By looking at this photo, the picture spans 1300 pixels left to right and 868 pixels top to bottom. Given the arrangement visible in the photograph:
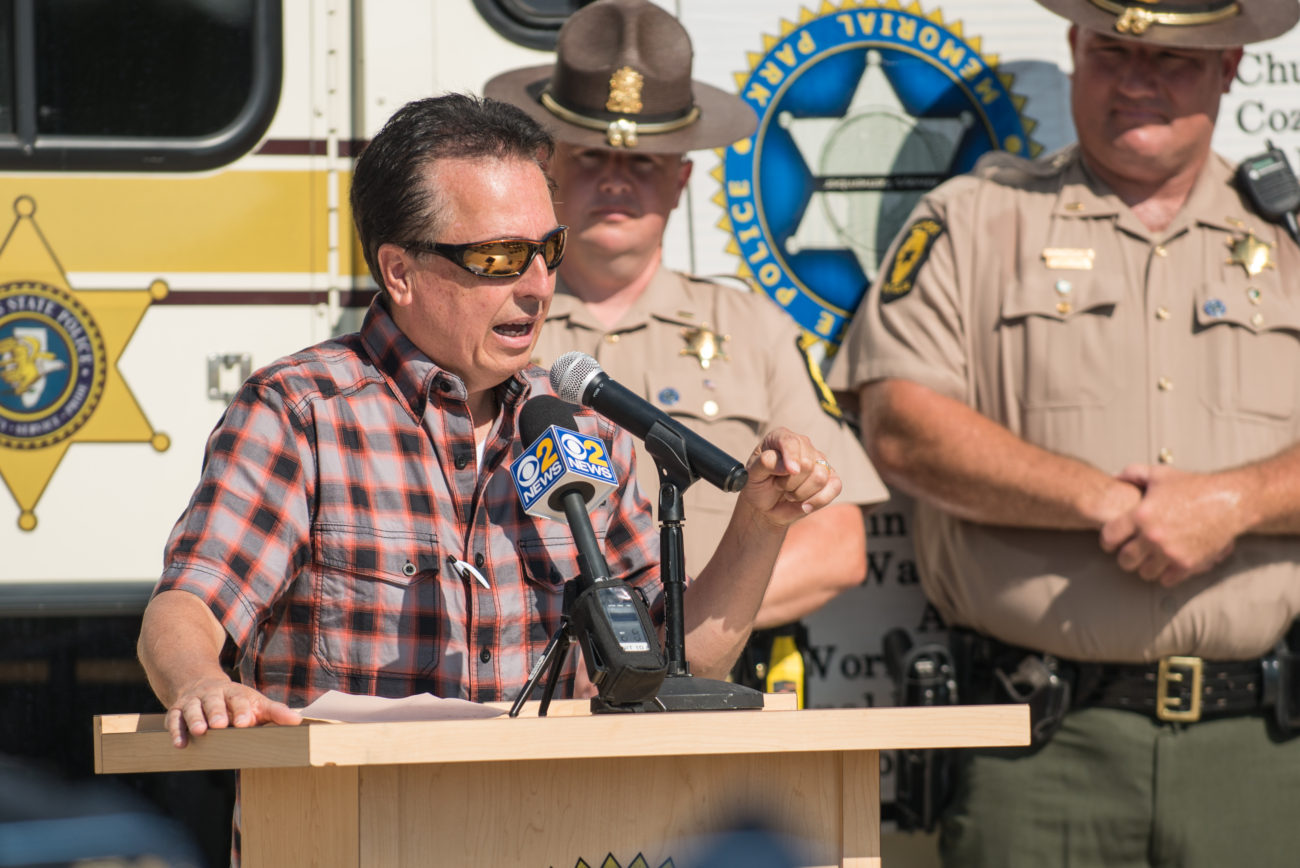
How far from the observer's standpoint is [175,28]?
125 inches

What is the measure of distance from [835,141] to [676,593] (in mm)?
1944

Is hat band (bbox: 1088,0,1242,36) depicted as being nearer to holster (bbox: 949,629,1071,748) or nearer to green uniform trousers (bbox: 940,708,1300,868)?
holster (bbox: 949,629,1071,748)

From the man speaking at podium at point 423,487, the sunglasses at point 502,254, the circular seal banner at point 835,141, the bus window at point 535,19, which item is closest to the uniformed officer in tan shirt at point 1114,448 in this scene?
the circular seal banner at point 835,141

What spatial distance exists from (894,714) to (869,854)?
7.3 inches

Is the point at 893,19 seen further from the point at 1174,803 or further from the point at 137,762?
the point at 137,762

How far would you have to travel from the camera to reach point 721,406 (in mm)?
3381

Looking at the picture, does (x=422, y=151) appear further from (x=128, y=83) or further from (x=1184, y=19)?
(x=1184, y=19)

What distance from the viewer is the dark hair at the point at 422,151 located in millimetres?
2125

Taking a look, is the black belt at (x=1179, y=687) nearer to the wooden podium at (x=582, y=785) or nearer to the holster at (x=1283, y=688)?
the holster at (x=1283, y=688)

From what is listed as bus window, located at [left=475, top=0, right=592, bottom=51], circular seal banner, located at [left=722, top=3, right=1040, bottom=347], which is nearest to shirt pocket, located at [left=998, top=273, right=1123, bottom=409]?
circular seal banner, located at [left=722, top=3, right=1040, bottom=347]

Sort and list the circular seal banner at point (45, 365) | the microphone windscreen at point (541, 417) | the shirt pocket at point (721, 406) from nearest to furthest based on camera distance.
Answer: the microphone windscreen at point (541, 417), the circular seal banner at point (45, 365), the shirt pocket at point (721, 406)

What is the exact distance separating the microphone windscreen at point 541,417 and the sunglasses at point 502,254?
0.83 ft

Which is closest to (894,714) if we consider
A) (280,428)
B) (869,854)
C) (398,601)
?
(869,854)

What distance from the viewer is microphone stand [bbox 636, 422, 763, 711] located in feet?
5.72
